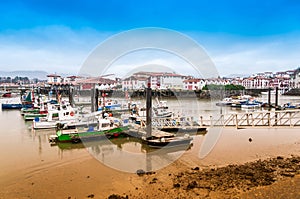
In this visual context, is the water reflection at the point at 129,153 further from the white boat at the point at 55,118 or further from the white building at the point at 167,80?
the white building at the point at 167,80

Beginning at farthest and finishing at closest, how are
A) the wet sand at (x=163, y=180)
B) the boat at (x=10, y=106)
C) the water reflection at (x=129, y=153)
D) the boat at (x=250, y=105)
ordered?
1. the boat at (x=250, y=105)
2. the boat at (x=10, y=106)
3. the water reflection at (x=129, y=153)
4. the wet sand at (x=163, y=180)

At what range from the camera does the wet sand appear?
680 centimetres

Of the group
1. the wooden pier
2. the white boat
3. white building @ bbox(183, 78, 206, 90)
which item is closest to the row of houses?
white building @ bbox(183, 78, 206, 90)

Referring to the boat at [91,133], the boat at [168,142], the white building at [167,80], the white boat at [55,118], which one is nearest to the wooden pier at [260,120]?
the boat at [168,142]

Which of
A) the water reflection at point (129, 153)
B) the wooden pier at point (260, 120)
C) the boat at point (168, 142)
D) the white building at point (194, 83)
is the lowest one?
the water reflection at point (129, 153)

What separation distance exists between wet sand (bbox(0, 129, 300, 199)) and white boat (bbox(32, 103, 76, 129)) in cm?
774

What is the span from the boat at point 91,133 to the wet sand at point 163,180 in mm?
1977

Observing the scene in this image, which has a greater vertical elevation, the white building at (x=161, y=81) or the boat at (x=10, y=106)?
the white building at (x=161, y=81)

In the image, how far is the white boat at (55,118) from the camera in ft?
57.7

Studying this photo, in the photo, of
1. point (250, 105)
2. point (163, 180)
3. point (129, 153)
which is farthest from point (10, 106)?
point (250, 105)

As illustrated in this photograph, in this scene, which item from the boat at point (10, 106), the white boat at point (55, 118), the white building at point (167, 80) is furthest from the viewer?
the white building at point (167, 80)

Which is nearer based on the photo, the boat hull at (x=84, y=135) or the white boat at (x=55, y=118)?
the boat hull at (x=84, y=135)

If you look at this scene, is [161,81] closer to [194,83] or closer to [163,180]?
[194,83]

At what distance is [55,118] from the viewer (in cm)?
1838
